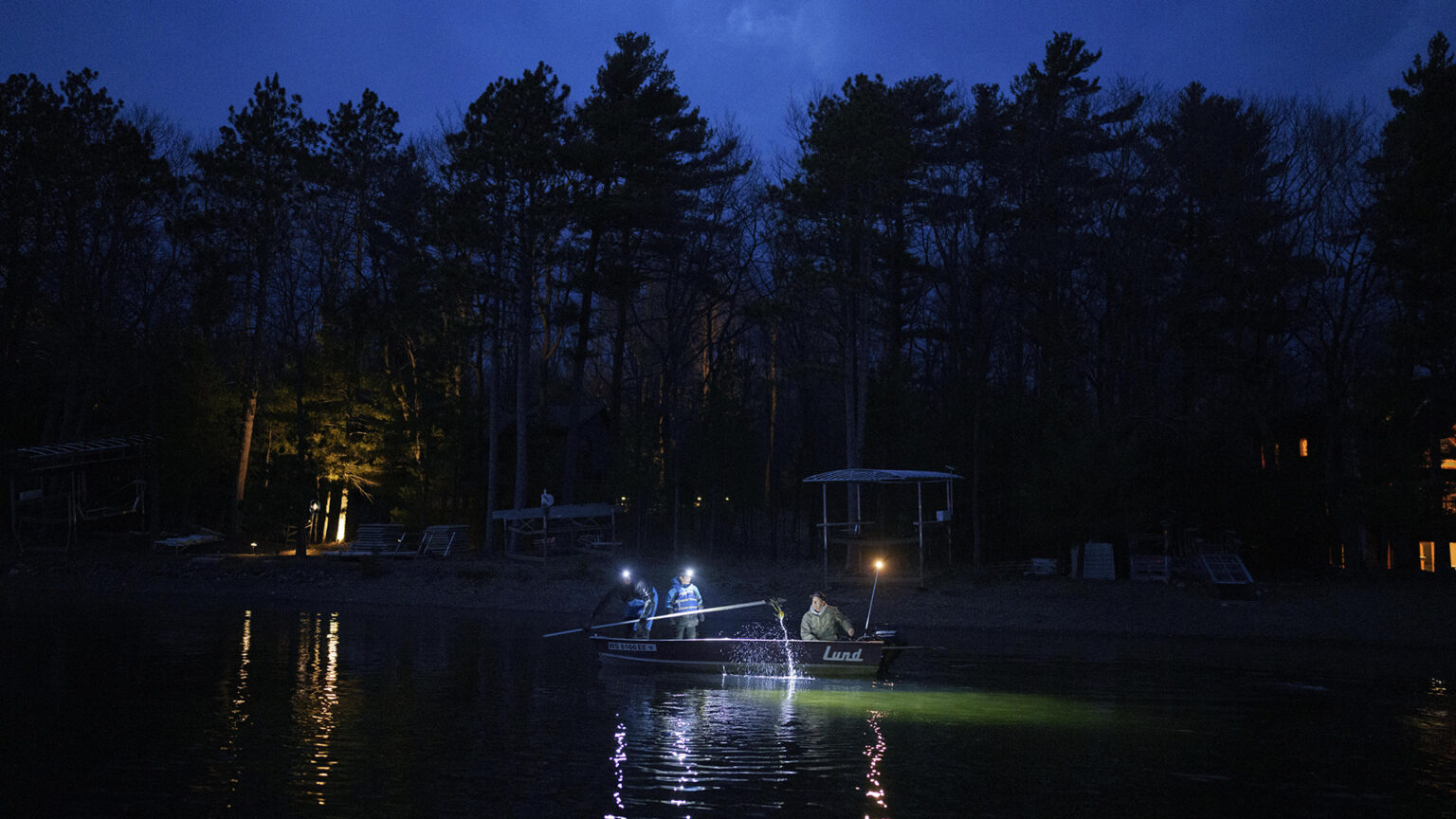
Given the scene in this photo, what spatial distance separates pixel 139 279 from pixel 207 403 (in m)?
6.75

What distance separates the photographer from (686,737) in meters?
14.9

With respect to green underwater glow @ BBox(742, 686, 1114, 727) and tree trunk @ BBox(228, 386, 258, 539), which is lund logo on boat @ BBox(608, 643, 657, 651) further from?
tree trunk @ BBox(228, 386, 258, 539)

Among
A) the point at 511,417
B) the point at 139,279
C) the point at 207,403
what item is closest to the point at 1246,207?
the point at 511,417

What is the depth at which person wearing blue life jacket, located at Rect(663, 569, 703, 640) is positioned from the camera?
22953 millimetres

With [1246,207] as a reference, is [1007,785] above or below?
below

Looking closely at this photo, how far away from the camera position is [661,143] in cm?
4166

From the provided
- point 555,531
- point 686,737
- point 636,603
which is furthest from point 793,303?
point 686,737

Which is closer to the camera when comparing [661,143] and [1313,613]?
[1313,613]

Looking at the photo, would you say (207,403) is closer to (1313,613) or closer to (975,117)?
(975,117)

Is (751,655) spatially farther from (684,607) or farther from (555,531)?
(555,531)

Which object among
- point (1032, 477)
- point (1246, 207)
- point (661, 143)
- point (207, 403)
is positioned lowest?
point (1032, 477)

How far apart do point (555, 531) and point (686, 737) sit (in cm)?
2621

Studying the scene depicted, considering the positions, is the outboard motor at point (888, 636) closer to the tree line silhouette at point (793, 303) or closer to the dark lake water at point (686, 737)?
the dark lake water at point (686, 737)

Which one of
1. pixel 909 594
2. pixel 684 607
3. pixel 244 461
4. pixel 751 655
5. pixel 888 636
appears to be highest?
pixel 244 461
